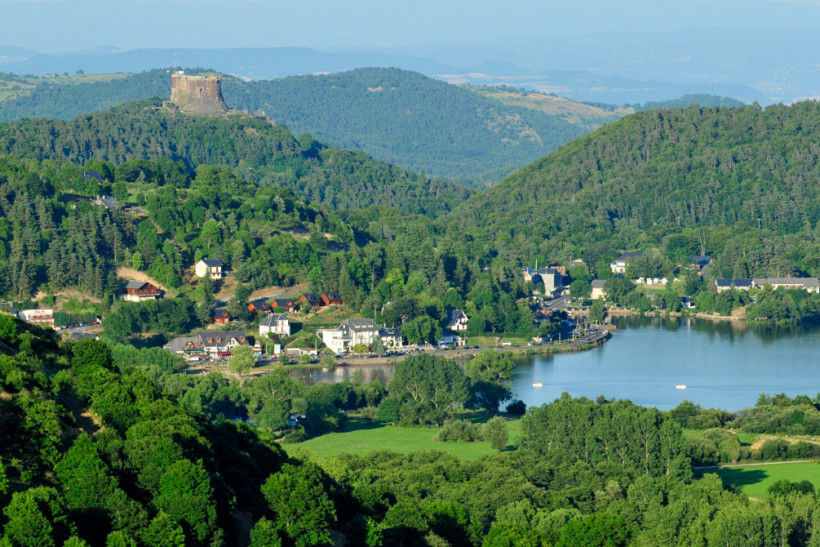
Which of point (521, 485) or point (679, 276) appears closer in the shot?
point (521, 485)

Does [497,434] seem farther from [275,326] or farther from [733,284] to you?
[733,284]

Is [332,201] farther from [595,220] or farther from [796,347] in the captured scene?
[796,347]

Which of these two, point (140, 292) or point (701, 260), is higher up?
point (140, 292)

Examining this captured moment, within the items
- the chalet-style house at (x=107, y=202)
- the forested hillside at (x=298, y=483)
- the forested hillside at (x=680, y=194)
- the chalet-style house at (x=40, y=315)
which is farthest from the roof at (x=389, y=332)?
the forested hillside at (x=680, y=194)

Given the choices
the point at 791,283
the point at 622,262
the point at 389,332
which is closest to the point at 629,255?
the point at 622,262

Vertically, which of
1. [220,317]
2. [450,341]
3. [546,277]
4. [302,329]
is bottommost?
[450,341]

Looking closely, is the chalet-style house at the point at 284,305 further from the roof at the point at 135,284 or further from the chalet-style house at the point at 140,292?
the roof at the point at 135,284

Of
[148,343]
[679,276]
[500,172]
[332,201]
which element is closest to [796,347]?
[679,276]
